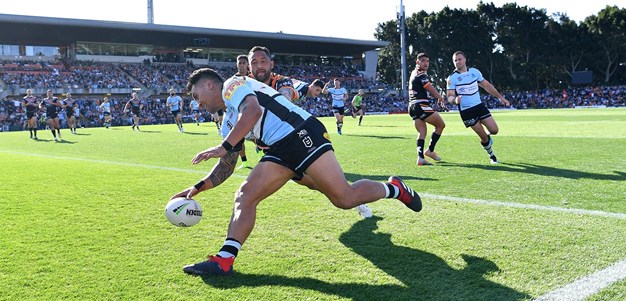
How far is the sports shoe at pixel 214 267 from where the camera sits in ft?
12.8

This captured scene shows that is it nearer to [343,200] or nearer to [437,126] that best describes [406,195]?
[343,200]

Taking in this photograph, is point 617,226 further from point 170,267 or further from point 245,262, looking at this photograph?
point 170,267

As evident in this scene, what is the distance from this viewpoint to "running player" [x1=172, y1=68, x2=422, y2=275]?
4113 millimetres

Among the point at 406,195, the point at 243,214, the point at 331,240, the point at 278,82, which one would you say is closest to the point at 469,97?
the point at 278,82

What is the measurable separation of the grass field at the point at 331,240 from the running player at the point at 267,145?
17.0 inches

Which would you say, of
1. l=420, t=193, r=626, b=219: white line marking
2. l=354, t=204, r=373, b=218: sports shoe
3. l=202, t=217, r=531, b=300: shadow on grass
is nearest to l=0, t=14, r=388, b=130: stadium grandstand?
l=420, t=193, r=626, b=219: white line marking

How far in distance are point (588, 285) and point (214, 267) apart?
2466 millimetres

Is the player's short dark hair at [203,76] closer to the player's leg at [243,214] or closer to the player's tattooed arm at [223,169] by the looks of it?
the player's tattooed arm at [223,169]

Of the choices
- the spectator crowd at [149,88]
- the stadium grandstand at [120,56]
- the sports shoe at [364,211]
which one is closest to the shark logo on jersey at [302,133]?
the sports shoe at [364,211]

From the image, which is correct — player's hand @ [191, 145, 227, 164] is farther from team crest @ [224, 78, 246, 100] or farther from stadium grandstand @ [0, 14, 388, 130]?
stadium grandstand @ [0, 14, 388, 130]

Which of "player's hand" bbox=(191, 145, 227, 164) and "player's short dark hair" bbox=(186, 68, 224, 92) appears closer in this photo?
"player's hand" bbox=(191, 145, 227, 164)

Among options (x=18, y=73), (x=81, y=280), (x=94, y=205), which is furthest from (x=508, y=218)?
(x=18, y=73)

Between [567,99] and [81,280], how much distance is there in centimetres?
6538

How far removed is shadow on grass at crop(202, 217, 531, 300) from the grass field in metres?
0.01
